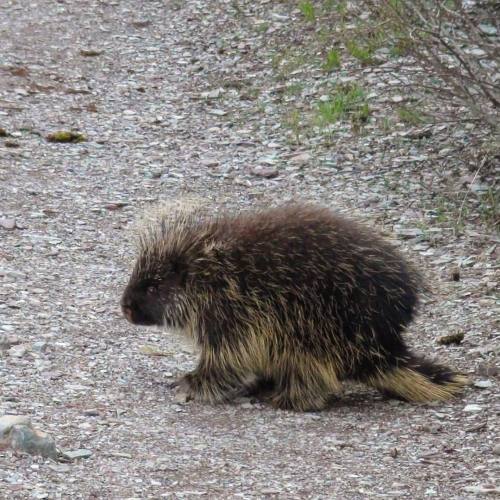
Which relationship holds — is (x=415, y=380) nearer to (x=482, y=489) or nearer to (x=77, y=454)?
(x=482, y=489)

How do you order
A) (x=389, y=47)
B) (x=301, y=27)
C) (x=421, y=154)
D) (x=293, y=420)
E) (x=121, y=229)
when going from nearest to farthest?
(x=293, y=420), (x=121, y=229), (x=421, y=154), (x=389, y=47), (x=301, y=27)

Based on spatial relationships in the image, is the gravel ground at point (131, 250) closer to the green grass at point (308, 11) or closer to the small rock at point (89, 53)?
the small rock at point (89, 53)

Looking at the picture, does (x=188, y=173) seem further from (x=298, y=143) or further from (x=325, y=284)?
(x=325, y=284)

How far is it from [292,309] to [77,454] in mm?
1746

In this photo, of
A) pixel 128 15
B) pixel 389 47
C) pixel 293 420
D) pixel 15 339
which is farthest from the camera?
pixel 128 15

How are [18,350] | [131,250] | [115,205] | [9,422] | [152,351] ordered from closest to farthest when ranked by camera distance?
[9,422]
[18,350]
[152,351]
[131,250]
[115,205]

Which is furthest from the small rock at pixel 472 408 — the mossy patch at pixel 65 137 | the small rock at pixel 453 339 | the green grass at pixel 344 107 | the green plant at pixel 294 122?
the mossy patch at pixel 65 137

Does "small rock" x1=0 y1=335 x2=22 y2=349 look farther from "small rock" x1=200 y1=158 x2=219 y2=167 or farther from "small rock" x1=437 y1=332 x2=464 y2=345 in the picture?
"small rock" x1=200 y1=158 x2=219 y2=167

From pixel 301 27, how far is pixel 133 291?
22.2 feet

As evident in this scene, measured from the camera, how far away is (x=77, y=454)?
5.50 meters

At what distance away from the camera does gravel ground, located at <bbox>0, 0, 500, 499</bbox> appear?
5.64m

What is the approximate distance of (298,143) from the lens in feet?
36.3

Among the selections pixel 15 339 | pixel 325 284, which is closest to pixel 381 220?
pixel 325 284

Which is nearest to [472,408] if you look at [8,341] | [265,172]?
[8,341]
